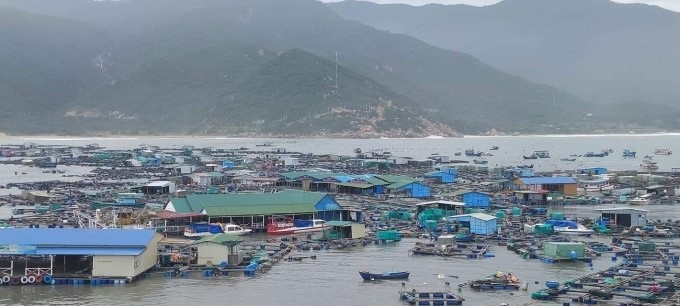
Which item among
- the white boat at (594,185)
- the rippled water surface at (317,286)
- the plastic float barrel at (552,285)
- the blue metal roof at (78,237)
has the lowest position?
the rippled water surface at (317,286)

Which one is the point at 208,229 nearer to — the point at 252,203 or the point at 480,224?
the point at 252,203

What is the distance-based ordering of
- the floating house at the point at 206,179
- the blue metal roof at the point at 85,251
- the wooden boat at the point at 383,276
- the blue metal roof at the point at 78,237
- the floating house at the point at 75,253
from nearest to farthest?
1. the blue metal roof at the point at 85,251
2. the floating house at the point at 75,253
3. the blue metal roof at the point at 78,237
4. the wooden boat at the point at 383,276
5. the floating house at the point at 206,179

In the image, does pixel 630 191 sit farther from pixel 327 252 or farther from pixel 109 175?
pixel 109 175

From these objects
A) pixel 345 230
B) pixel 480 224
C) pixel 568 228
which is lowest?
pixel 568 228

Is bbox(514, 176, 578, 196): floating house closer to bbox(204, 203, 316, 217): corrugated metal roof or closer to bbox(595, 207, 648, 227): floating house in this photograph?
bbox(595, 207, 648, 227): floating house

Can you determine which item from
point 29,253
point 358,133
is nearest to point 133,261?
point 29,253

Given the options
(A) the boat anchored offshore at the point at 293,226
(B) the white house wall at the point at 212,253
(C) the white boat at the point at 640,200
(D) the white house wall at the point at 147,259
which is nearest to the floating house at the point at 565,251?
(A) the boat anchored offshore at the point at 293,226

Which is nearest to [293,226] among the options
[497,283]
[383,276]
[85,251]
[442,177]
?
[383,276]

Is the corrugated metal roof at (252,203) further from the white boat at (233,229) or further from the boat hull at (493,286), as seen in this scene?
the boat hull at (493,286)
